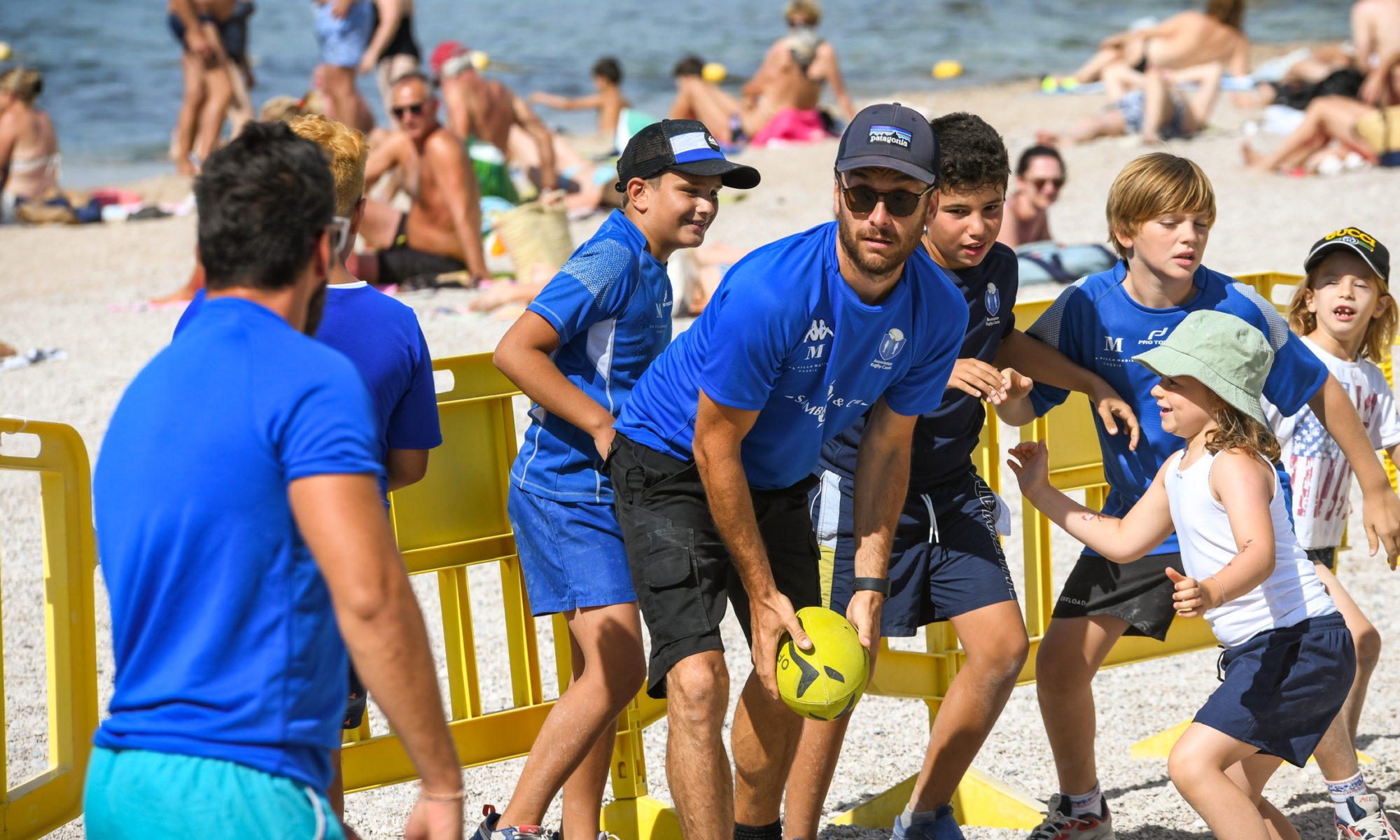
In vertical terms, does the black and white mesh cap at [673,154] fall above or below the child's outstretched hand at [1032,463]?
above

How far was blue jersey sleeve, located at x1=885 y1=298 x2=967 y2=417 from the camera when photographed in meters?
3.33

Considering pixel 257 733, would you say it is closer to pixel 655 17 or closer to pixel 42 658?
pixel 42 658

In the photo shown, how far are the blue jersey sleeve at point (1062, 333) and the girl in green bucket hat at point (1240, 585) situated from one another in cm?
49

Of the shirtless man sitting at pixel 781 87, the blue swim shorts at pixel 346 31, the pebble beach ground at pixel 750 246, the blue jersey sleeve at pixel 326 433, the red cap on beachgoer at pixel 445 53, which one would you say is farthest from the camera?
the shirtless man sitting at pixel 781 87

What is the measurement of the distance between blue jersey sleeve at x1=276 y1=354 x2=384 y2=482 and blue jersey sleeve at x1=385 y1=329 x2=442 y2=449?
95 centimetres

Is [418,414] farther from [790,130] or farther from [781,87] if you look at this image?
[781,87]

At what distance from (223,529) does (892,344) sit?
1721 mm

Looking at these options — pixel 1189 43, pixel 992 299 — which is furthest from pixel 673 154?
pixel 1189 43

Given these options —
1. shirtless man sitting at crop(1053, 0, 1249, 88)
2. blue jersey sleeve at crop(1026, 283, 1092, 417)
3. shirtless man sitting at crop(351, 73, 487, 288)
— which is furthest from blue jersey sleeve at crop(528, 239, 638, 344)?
shirtless man sitting at crop(1053, 0, 1249, 88)

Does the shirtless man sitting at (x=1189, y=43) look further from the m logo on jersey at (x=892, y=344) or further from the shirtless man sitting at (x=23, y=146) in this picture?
the m logo on jersey at (x=892, y=344)

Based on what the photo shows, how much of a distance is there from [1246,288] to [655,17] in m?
38.6

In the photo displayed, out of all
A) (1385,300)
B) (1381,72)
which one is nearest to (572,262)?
(1385,300)

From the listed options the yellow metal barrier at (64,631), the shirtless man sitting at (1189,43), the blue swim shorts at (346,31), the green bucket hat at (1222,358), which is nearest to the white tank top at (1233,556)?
the green bucket hat at (1222,358)

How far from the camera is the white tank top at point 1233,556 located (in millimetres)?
3299
